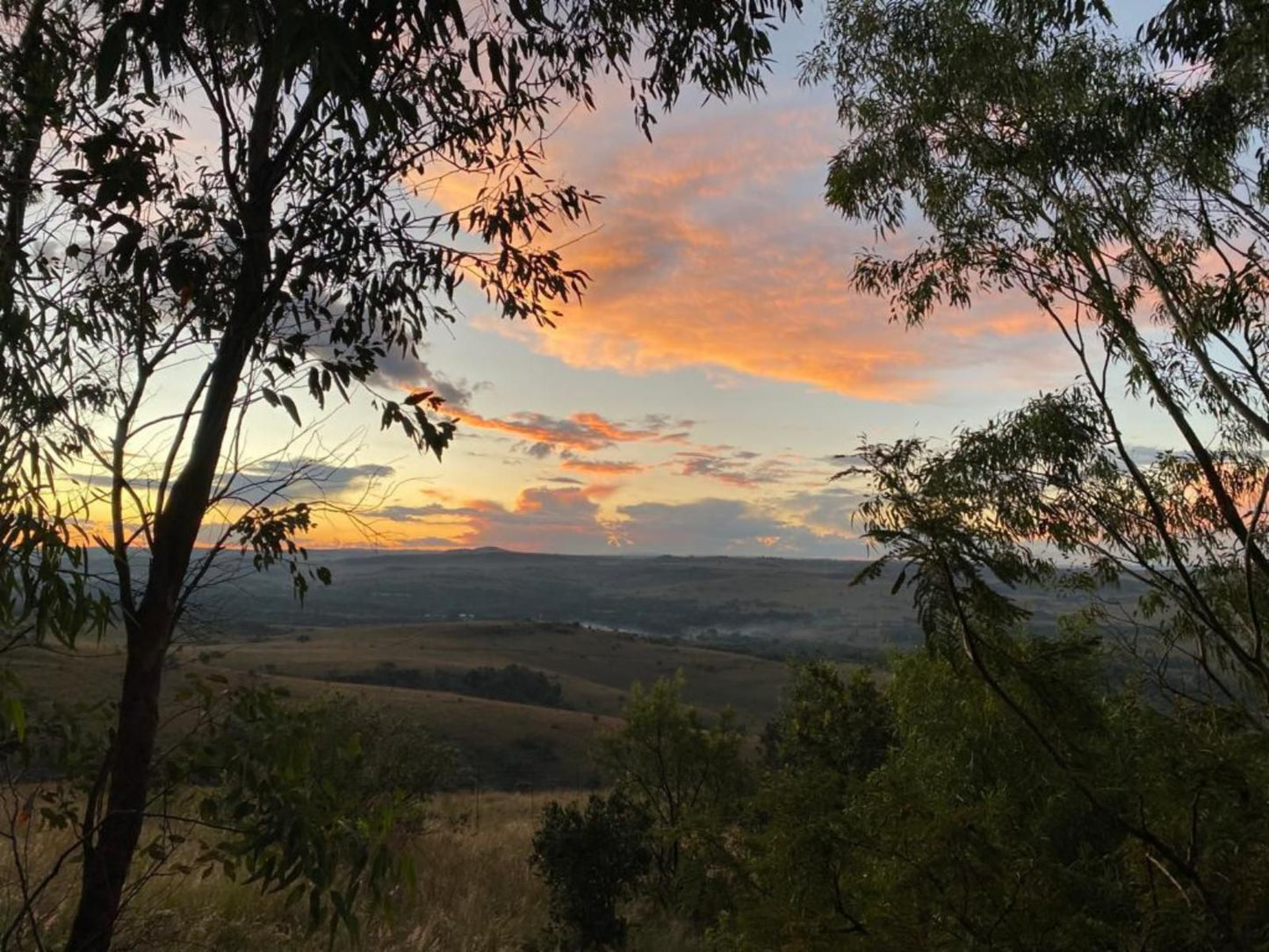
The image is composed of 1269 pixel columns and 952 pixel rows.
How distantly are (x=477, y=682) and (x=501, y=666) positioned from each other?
15.1 metres

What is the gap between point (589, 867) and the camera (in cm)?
1079

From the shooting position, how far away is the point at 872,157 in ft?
38.7

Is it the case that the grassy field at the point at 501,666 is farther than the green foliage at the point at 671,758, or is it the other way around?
the grassy field at the point at 501,666

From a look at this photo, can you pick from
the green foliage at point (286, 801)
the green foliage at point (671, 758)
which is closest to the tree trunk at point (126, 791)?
the green foliage at point (286, 801)

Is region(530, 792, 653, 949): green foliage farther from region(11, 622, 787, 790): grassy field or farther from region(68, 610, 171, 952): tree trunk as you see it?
region(11, 622, 787, 790): grassy field

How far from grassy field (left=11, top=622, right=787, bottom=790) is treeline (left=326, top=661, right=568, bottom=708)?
206 cm

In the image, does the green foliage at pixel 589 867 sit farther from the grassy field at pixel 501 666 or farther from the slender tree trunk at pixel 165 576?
the grassy field at pixel 501 666

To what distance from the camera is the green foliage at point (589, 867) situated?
10.1 metres

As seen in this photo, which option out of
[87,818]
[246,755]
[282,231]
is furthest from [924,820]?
[282,231]

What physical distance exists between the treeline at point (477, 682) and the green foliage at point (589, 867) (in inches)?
2574

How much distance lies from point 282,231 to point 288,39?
1.54 m

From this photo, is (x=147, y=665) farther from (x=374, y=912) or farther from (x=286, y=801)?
(x=374, y=912)

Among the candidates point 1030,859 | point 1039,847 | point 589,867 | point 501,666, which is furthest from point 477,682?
point 1030,859

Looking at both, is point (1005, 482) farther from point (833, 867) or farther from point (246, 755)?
point (246, 755)
